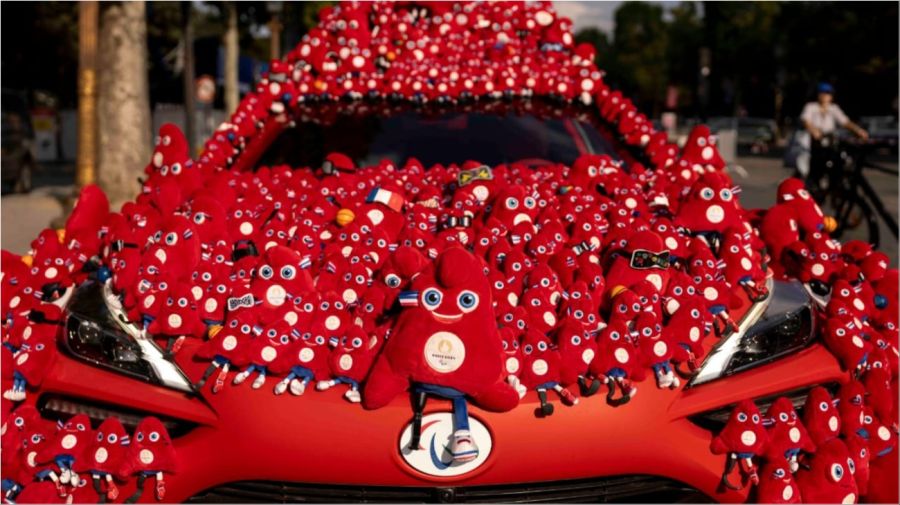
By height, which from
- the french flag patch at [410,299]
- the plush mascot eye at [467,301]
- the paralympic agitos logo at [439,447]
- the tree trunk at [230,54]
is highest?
the plush mascot eye at [467,301]

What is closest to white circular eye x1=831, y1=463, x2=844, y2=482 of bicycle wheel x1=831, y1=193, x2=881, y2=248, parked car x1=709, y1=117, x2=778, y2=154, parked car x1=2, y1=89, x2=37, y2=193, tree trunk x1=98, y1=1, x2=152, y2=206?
bicycle wheel x1=831, y1=193, x2=881, y2=248

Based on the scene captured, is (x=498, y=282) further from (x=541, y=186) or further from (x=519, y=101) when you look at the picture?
(x=519, y=101)

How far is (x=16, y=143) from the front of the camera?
16469mm

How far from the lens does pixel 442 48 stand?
5.35 m

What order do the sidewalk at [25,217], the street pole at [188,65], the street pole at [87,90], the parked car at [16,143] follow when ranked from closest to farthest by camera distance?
1. the sidewalk at [25,217]
2. the street pole at [87,90]
3. the parked car at [16,143]
4. the street pole at [188,65]

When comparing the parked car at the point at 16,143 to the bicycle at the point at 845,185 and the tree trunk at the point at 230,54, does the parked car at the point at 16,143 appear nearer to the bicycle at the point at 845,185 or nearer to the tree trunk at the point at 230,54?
the tree trunk at the point at 230,54

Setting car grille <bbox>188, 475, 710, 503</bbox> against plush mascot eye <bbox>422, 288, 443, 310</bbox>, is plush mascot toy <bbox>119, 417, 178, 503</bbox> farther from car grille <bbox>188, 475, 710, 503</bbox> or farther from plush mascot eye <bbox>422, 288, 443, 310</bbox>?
plush mascot eye <bbox>422, 288, 443, 310</bbox>

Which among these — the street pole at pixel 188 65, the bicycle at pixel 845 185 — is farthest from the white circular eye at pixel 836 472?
the street pole at pixel 188 65

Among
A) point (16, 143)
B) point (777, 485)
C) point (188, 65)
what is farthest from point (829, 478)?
point (188, 65)

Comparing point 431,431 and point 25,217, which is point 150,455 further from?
point 25,217

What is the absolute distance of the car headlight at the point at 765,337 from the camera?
2.60 meters

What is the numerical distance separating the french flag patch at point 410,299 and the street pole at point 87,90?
9448mm

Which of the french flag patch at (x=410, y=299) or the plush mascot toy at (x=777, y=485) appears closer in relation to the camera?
the french flag patch at (x=410, y=299)

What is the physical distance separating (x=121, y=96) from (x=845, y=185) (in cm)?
829
